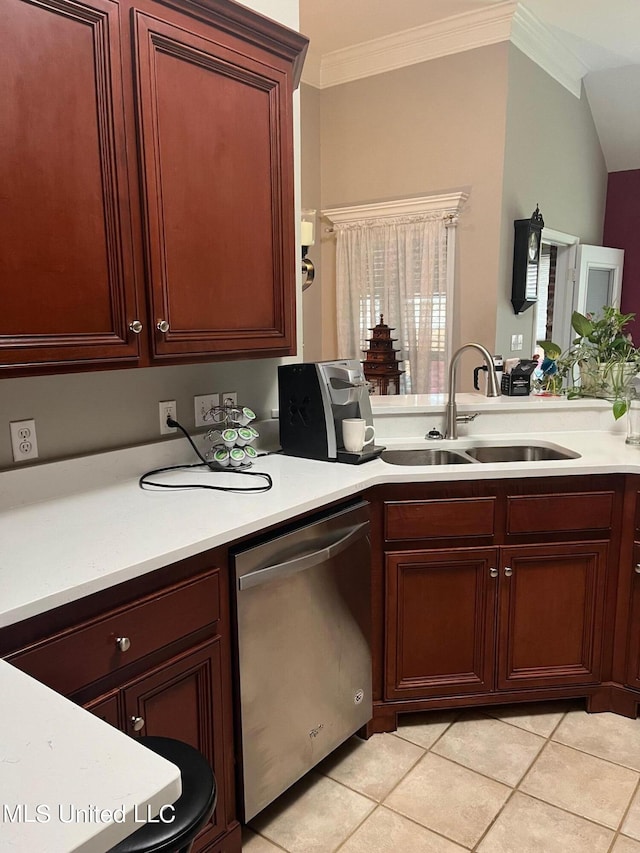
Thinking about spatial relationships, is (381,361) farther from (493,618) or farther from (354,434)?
(493,618)

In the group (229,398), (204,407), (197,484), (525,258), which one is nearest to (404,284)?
(525,258)

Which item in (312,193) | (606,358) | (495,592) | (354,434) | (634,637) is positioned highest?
(312,193)

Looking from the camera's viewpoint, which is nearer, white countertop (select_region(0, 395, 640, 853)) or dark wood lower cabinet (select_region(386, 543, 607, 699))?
white countertop (select_region(0, 395, 640, 853))

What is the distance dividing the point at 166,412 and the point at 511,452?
1400mm

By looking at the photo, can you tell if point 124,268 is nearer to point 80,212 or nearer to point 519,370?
point 80,212

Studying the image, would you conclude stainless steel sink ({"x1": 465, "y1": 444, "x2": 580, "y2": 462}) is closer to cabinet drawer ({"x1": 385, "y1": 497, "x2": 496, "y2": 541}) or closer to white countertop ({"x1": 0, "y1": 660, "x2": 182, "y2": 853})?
cabinet drawer ({"x1": 385, "y1": 497, "x2": 496, "y2": 541})

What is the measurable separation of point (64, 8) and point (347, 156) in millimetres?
3359

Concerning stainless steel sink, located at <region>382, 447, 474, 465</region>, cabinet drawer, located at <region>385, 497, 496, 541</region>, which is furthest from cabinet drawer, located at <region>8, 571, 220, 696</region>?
stainless steel sink, located at <region>382, 447, 474, 465</region>

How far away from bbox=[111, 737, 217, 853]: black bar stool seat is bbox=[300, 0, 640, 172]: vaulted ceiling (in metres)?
3.87

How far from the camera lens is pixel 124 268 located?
1.59 meters

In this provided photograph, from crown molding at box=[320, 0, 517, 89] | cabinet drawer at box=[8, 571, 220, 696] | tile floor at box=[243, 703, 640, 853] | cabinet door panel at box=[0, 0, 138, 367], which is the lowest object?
tile floor at box=[243, 703, 640, 853]

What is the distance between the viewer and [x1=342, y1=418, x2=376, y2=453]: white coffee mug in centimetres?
213

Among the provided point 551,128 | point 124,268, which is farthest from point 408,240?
point 124,268

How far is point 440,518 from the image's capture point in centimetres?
205
